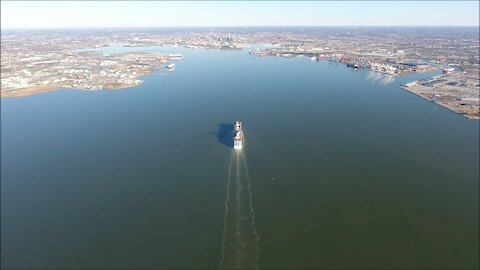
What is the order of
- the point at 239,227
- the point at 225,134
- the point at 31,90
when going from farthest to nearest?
the point at 31,90, the point at 225,134, the point at 239,227

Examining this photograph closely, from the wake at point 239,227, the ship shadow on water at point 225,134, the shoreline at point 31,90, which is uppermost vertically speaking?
the shoreline at point 31,90

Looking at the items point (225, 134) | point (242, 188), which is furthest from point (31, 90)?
point (242, 188)

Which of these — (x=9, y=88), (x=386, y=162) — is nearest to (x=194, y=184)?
(x=386, y=162)

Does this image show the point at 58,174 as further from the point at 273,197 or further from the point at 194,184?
the point at 273,197

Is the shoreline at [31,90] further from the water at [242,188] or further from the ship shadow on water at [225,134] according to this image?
the ship shadow on water at [225,134]

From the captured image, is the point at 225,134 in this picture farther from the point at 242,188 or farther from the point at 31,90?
the point at 31,90

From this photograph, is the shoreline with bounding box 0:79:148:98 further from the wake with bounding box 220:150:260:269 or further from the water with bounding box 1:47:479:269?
the wake with bounding box 220:150:260:269

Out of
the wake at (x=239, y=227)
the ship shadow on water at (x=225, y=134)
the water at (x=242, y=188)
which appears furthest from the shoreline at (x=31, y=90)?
the wake at (x=239, y=227)
